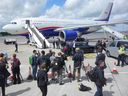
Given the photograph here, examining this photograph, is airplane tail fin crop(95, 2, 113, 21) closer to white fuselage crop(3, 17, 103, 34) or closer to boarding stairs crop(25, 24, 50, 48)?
white fuselage crop(3, 17, 103, 34)

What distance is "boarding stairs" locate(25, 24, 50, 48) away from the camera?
34.4 meters

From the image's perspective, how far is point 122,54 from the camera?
61.1 feet

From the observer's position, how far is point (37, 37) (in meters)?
37.0

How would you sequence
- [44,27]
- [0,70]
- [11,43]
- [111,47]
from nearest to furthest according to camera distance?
[0,70]
[111,47]
[44,27]
[11,43]

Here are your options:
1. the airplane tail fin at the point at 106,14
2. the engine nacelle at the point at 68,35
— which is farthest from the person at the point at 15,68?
the airplane tail fin at the point at 106,14

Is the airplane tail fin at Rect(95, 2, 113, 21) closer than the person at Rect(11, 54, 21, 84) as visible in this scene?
No

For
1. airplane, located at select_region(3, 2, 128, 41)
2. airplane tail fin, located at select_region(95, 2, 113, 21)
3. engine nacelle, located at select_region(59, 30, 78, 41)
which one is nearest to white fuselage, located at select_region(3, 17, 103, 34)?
airplane, located at select_region(3, 2, 128, 41)

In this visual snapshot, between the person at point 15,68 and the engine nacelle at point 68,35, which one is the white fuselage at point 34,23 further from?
the person at point 15,68

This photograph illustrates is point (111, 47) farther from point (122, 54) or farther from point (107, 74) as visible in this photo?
point (107, 74)

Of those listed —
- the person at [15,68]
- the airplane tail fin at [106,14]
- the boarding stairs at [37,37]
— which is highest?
the airplane tail fin at [106,14]

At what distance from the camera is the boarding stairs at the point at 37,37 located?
34.4 meters

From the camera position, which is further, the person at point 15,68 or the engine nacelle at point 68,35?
the engine nacelle at point 68,35

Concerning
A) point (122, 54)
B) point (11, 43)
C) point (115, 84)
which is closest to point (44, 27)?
point (11, 43)

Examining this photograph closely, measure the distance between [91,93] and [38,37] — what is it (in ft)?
86.1
